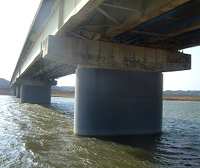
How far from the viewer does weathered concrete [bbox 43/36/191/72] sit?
445 inches

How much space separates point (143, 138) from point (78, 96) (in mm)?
4102

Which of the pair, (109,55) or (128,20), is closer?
(128,20)

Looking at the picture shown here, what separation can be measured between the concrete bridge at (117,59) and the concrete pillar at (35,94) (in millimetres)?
29105

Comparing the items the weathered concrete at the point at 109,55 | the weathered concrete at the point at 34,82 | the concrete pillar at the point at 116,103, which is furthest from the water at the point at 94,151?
the weathered concrete at the point at 34,82

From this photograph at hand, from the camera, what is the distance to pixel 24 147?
914 cm

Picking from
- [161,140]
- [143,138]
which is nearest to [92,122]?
[143,138]

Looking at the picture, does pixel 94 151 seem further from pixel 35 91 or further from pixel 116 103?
pixel 35 91

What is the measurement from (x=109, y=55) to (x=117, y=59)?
532 millimetres

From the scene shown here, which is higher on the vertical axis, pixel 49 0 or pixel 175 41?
pixel 49 0

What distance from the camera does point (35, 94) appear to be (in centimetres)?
4178

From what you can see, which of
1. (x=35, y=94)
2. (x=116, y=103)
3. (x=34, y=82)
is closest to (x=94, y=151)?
(x=116, y=103)

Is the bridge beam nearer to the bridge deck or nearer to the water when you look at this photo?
the bridge deck

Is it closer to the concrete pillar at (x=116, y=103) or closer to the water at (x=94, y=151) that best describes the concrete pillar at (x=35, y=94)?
the water at (x=94, y=151)

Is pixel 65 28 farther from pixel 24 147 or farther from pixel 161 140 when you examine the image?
pixel 161 140
